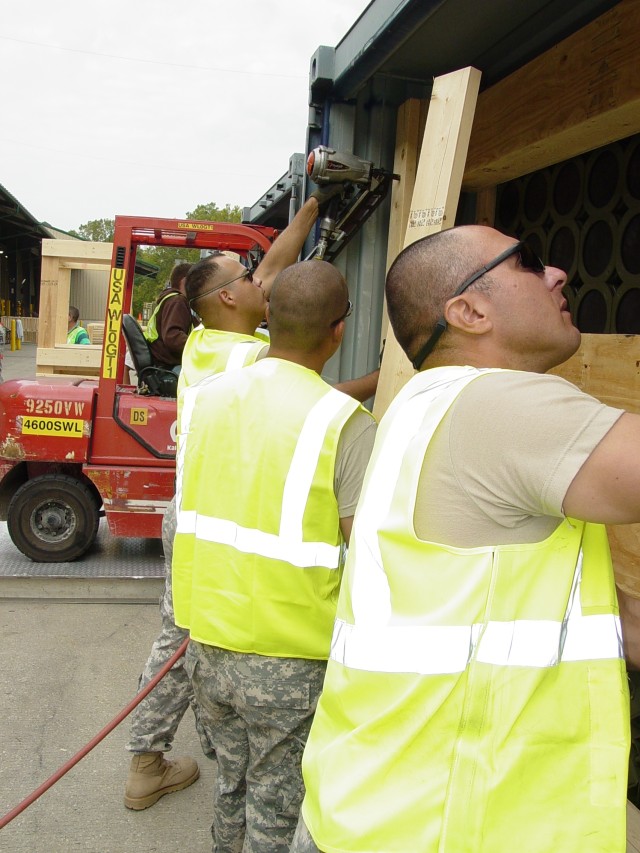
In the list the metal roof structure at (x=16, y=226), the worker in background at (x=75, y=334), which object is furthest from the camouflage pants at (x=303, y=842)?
the metal roof structure at (x=16, y=226)

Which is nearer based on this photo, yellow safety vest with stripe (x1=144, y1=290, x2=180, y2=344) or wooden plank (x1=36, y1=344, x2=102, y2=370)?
yellow safety vest with stripe (x1=144, y1=290, x2=180, y2=344)

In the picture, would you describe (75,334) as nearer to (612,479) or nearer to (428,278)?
(428,278)

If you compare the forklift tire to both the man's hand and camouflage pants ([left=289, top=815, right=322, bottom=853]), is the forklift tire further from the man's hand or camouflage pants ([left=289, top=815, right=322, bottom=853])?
camouflage pants ([left=289, top=815, right=322, bottom=853])

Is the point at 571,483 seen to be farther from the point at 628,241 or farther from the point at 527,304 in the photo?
the point at 628,241

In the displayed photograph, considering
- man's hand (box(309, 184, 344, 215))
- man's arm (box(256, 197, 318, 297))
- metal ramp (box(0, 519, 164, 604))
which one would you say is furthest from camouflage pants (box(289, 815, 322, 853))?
metal ramp (box(0, 519, 164, 604))

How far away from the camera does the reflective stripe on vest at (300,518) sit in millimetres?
1998

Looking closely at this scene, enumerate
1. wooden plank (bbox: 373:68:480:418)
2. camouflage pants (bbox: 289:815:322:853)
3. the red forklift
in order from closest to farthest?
camouflage pants (bbox: 289:815:322:853), wooden plank (bbox: 373:68:480:418), the red forklift

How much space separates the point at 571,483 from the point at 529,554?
0.15 meters

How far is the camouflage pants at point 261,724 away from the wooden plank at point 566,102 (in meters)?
1.99

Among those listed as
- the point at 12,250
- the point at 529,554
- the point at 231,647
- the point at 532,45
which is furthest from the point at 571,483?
the point at 12,250

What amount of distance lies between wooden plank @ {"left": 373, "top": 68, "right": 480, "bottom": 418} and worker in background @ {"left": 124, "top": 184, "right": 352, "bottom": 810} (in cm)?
101

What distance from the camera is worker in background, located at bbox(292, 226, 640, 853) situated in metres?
1.16

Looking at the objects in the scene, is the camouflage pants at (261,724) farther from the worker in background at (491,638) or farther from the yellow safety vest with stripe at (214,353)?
the yellow safety vest with stripe at (214,353)

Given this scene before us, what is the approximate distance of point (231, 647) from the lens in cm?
209
